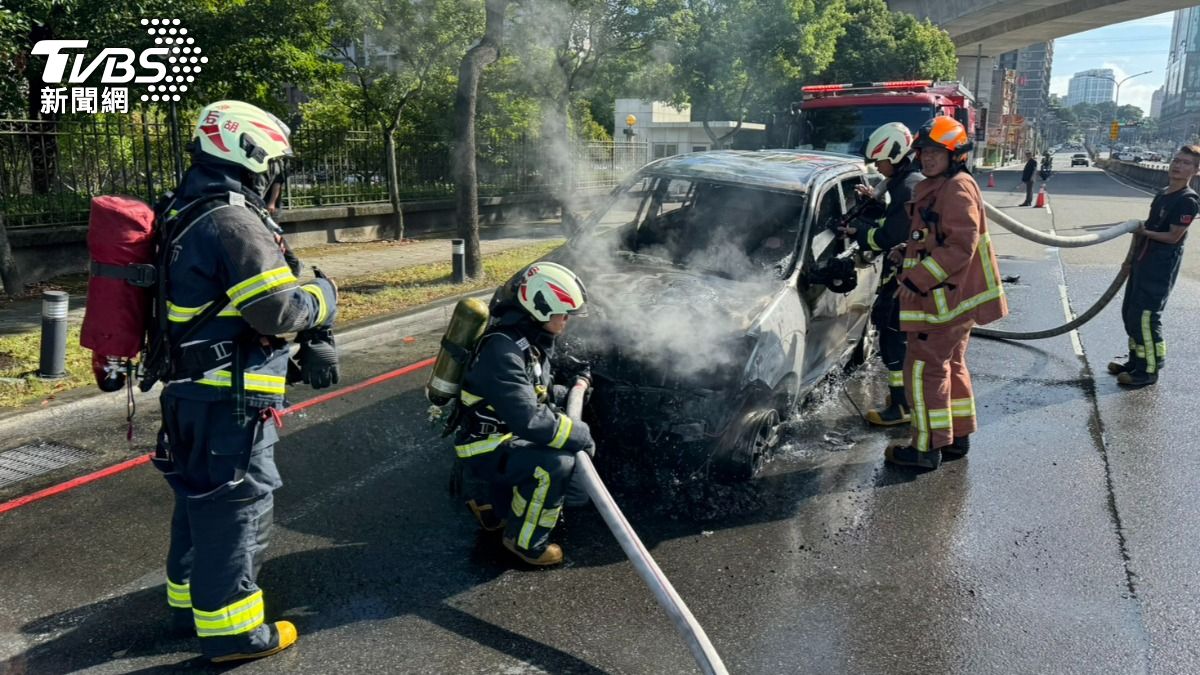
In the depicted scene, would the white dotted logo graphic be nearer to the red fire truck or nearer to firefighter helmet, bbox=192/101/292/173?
firefighter helmet, bbox=192/101/292/173

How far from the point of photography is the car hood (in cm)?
418

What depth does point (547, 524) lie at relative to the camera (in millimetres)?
3715

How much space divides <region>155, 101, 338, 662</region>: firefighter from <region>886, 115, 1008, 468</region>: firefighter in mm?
3360

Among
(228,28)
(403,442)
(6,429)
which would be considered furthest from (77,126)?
(403,442)

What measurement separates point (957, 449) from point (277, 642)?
157 inches

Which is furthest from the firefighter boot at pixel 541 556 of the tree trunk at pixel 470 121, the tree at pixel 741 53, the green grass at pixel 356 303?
the tree at pixel 741 53

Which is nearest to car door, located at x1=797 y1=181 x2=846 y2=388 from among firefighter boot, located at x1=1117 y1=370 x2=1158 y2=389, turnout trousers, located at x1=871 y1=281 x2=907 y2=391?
turnout trousers, located at x1=871 y1=281 x2=907 y2=391

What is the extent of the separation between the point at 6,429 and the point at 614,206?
4180mm

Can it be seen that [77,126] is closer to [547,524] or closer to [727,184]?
[727,184]

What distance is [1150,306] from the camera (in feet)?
21.4

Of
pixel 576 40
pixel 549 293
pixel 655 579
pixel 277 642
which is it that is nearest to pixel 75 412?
pixel 277 642

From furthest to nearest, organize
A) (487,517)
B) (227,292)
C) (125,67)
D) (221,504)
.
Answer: (125,67), (487,517), (221,504), (227,292)

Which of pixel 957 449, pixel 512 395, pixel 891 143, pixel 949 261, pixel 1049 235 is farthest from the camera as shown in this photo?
pixel 1049 235

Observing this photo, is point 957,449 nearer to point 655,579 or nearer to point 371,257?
point 655,579
